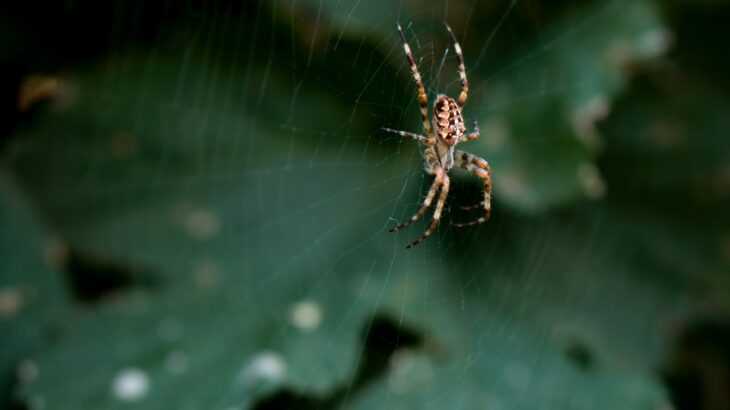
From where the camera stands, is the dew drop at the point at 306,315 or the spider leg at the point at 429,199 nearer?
the dew drop at the point at 306,315

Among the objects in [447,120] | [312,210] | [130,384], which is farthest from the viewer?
[312,210]

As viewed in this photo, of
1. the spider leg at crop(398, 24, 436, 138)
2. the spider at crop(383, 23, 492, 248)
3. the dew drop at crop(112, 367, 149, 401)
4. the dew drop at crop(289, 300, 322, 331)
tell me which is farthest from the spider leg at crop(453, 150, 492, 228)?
the dew drop at crop(112, 367, 149, 401)

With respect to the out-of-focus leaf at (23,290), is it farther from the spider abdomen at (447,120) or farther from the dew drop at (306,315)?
the spider abdomen at (447,120)

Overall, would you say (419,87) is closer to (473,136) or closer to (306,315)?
(473,136)

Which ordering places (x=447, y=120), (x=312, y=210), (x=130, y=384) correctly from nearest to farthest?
(x=130, y=384)
(x=447, y=120)
(x=312, y=210)

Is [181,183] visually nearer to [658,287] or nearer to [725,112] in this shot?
[658,287]

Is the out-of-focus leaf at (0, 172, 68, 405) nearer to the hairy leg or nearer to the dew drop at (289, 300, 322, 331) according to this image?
the dew drop at (289, 300, 322, 331)

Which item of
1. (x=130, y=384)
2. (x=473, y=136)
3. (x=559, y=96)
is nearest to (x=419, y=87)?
(x=473, y=136)

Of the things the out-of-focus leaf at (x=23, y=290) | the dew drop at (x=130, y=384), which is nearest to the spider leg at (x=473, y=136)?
the dew drop at (x=130, y=384)
